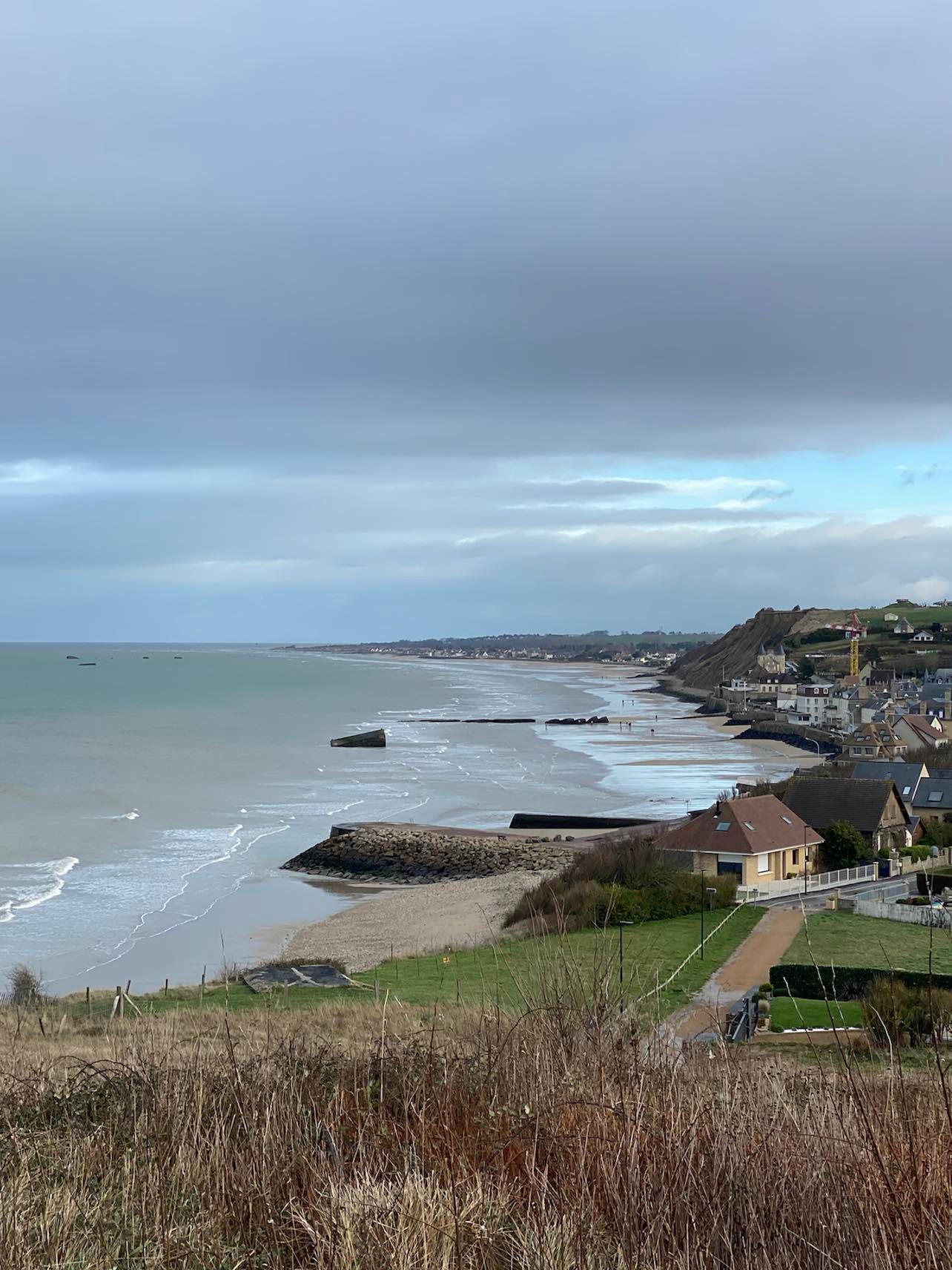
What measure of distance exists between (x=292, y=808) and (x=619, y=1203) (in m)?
52.3

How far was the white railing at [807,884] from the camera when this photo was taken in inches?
1267

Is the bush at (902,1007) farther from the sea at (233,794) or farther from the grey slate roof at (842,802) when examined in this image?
the grey slate roof at (842,802)

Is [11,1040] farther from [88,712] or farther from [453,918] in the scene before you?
[88,712]

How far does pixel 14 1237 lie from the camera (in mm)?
4332

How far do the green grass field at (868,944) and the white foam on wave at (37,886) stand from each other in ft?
68.8

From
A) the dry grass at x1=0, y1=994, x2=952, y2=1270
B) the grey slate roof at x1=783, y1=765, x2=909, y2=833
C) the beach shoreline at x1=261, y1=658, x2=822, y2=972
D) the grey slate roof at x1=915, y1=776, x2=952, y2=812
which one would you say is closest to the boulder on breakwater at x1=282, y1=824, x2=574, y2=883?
the beach shoreline at x1=261, y1=658, x2=822, y2=972

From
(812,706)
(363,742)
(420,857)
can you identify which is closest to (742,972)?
(420,857)

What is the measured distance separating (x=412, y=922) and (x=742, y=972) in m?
12.6

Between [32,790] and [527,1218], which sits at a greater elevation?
[527,1218]

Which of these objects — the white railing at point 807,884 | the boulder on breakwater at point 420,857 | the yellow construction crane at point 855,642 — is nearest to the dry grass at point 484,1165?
the white railing at point 807,884

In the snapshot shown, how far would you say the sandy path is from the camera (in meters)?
29.0

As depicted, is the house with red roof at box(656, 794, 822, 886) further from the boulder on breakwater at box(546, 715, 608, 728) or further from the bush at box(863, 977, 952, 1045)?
the boulder on breakwater at box(546, 715, 608, 728)

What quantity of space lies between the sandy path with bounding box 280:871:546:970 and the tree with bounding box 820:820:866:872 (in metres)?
9.13

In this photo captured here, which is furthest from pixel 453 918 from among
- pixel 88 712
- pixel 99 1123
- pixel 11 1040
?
pixel 88 712
